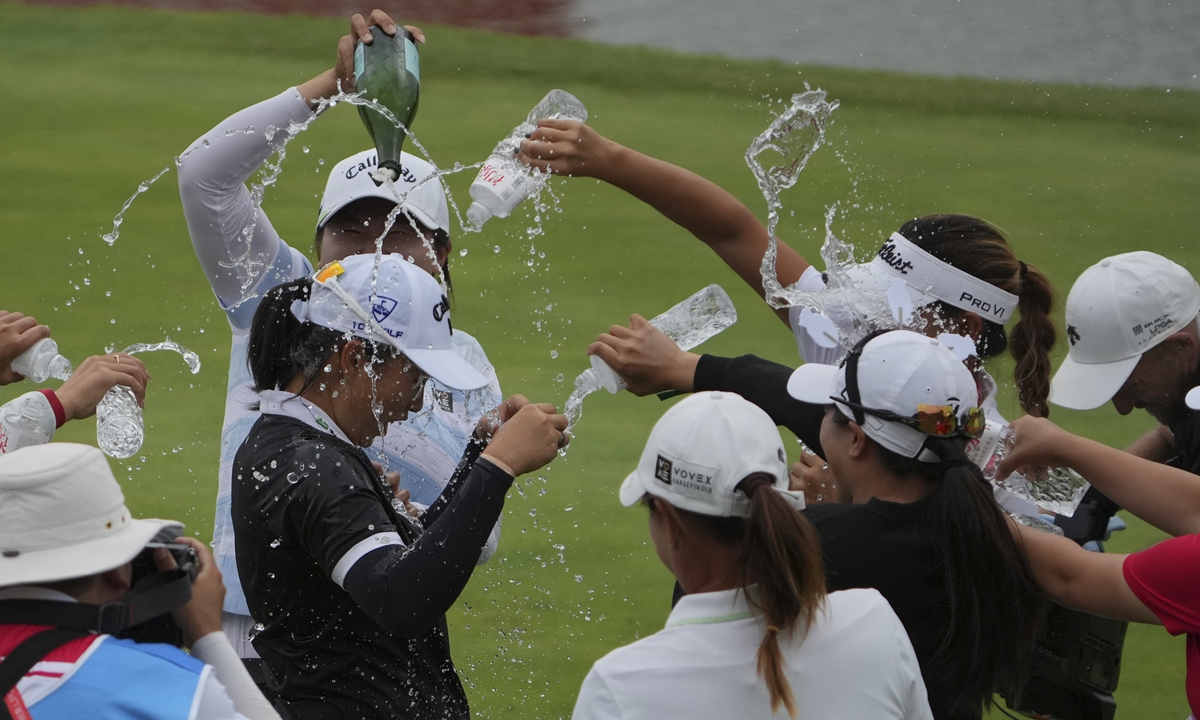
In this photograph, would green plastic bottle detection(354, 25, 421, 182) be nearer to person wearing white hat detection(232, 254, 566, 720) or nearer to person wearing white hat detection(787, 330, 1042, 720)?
person wearing white hat detection(232, 254, 566, 720)

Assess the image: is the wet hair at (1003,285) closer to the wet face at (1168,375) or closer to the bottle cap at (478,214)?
the wet face at (1168,375)

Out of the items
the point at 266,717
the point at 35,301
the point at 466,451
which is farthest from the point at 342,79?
the point at 35,301

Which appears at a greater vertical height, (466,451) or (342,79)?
(342,79)

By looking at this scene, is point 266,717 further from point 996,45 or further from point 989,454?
point 996,45

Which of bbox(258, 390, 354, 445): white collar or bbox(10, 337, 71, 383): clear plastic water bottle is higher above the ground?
bbox(258, 390, 354, 445): white collar

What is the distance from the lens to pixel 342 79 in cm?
273

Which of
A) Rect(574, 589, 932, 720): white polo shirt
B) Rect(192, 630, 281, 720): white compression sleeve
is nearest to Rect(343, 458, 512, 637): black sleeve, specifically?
Rect(192, 630, 281, 720): white compression sleeve

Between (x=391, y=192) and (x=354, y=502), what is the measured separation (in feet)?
3.38

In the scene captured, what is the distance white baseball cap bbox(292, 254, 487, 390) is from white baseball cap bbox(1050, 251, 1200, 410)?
1.31m

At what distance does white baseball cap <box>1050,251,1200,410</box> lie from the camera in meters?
2.68

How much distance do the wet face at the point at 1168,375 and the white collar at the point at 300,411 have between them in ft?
5.28

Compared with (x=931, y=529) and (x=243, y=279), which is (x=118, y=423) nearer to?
(x=243, y=279)

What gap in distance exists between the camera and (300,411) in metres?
2.13

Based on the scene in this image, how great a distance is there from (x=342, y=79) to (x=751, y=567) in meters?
1.53
